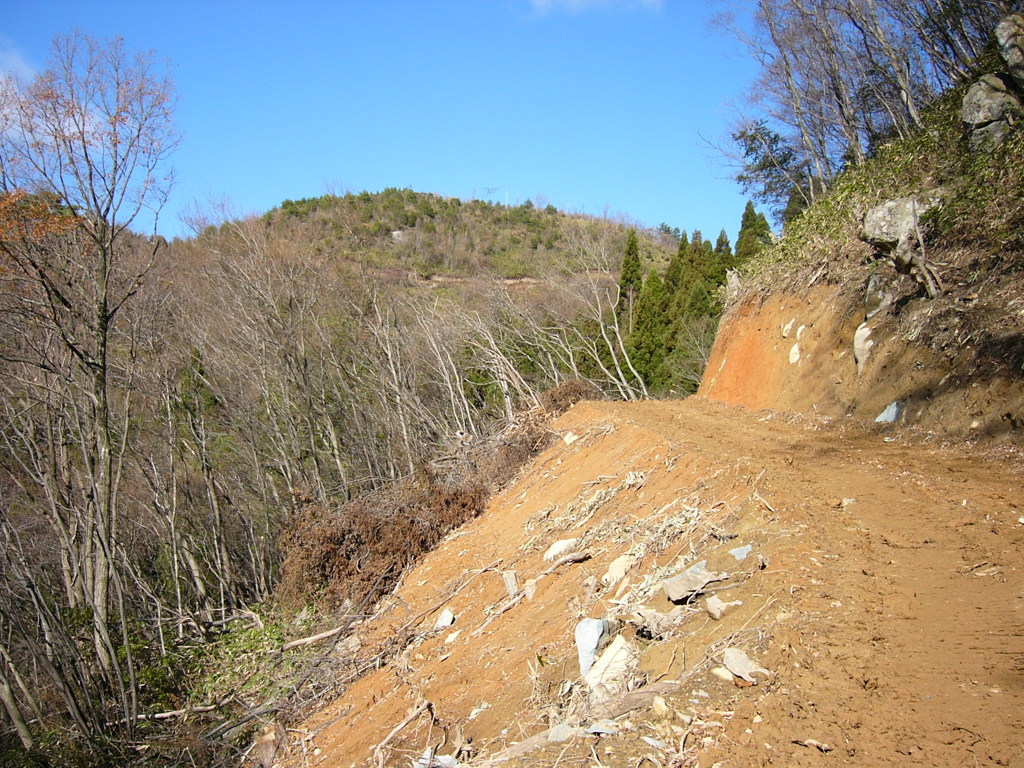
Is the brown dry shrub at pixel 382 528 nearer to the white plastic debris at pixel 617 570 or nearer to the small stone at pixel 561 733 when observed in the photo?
the white plastic debris at pixel 617 570

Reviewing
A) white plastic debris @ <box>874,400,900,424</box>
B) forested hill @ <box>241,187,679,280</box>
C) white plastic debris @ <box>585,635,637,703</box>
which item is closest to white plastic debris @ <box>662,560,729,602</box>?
white plastic debris @ <box>585,635,637,703</box>

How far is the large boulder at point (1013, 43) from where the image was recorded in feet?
28.0

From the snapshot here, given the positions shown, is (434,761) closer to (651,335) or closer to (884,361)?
(884,361)

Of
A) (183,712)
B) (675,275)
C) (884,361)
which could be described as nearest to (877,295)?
(884,361)

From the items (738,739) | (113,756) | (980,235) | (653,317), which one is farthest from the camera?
(653,317)

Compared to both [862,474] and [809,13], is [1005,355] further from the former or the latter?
[809,13]

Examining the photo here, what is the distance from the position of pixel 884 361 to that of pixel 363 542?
7.66 metres

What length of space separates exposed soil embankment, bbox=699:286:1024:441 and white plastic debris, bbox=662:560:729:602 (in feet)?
11.7

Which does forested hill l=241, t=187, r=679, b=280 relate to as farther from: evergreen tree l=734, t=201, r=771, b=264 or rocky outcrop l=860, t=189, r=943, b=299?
rocky outcrop l=860, t=189, r=943, b=299

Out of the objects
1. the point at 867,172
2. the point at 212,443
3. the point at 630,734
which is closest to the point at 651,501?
the point at 630,734

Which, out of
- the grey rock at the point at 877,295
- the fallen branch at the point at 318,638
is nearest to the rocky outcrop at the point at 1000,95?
the grey rock at the point at 877,295

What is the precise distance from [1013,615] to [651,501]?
337 centimetres

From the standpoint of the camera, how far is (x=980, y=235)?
7.61 metres

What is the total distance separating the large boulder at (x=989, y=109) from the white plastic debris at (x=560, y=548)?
788 centimetres
